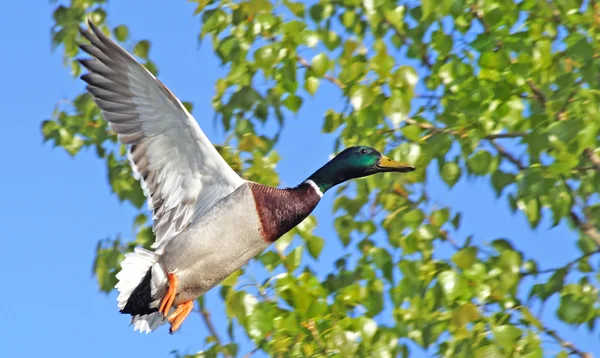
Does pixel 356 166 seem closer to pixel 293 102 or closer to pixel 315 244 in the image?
pixel 315 244

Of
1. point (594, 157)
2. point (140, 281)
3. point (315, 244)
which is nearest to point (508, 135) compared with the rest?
point (594, 157)

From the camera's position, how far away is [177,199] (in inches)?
204

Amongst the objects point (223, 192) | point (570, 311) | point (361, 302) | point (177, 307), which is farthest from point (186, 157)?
point (570, 311)

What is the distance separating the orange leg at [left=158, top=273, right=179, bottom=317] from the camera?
4930 mm

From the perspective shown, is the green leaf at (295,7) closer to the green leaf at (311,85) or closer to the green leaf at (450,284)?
the green leaf at (311,85)

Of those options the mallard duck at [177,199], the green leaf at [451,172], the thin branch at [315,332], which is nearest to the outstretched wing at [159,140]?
the mallard duck at [177,199]

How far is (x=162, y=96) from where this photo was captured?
4.86 m

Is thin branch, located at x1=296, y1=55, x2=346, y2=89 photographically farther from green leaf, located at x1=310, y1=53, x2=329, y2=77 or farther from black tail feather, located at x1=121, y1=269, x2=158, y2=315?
black tail feather, located at x1=121, y1=269, x2=158, y2=315

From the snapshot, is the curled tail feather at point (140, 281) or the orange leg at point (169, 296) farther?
the curled tail feather at point (140, 281)

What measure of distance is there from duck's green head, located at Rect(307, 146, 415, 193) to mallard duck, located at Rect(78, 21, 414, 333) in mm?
163

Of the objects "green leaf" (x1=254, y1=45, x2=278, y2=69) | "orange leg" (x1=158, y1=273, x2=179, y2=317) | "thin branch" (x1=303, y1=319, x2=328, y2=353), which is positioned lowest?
"thin branch" (x1=303, y1=319, x2=328, y2=353)

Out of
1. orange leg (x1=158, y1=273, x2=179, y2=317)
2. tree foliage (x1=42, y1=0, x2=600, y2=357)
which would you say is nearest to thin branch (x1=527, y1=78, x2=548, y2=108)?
tree foliage (x1=42, y1=0, x2=600, y2=357)

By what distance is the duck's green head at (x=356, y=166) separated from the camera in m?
5.39

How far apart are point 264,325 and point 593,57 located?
2.23m
